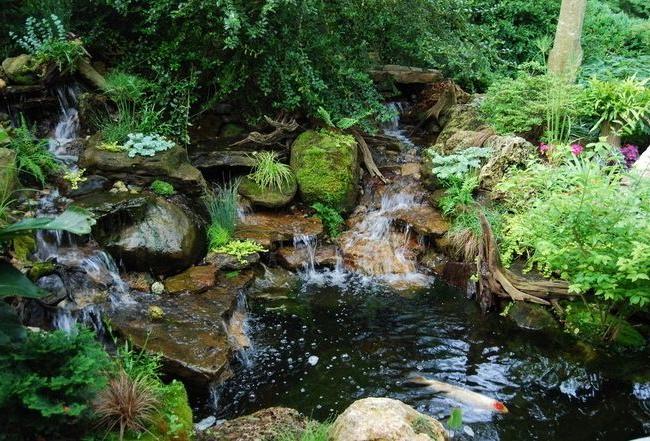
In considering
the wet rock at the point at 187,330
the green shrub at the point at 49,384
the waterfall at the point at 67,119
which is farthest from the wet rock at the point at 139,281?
the green shrub at the point at 49,384

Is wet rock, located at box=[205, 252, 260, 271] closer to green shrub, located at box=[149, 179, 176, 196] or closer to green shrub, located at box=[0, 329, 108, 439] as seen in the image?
green shrub, located at box=[149, 179, 176, 196]

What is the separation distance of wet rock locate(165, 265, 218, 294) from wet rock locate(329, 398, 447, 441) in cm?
271

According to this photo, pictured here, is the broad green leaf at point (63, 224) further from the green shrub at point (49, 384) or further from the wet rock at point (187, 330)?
the wet rock at point (187, 330)

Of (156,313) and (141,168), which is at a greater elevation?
(141,168)

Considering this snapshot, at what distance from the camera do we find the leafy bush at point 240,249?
606cm

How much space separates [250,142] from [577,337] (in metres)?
4.99

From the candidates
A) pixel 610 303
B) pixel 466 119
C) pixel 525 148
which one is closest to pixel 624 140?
pixel 525 148

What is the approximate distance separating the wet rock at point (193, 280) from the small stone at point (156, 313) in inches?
18.1

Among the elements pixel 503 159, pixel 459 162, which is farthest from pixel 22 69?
pixel 503 159

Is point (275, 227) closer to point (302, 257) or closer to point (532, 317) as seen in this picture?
point (302, 257)

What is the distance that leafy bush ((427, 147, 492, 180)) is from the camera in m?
6.95

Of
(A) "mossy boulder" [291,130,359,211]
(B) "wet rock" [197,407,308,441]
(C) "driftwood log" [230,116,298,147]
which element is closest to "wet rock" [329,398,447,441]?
(B) "wet rock" [197,407,308,441]

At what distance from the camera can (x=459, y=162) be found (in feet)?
23.3

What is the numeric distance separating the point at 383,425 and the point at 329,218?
4.34 meters
